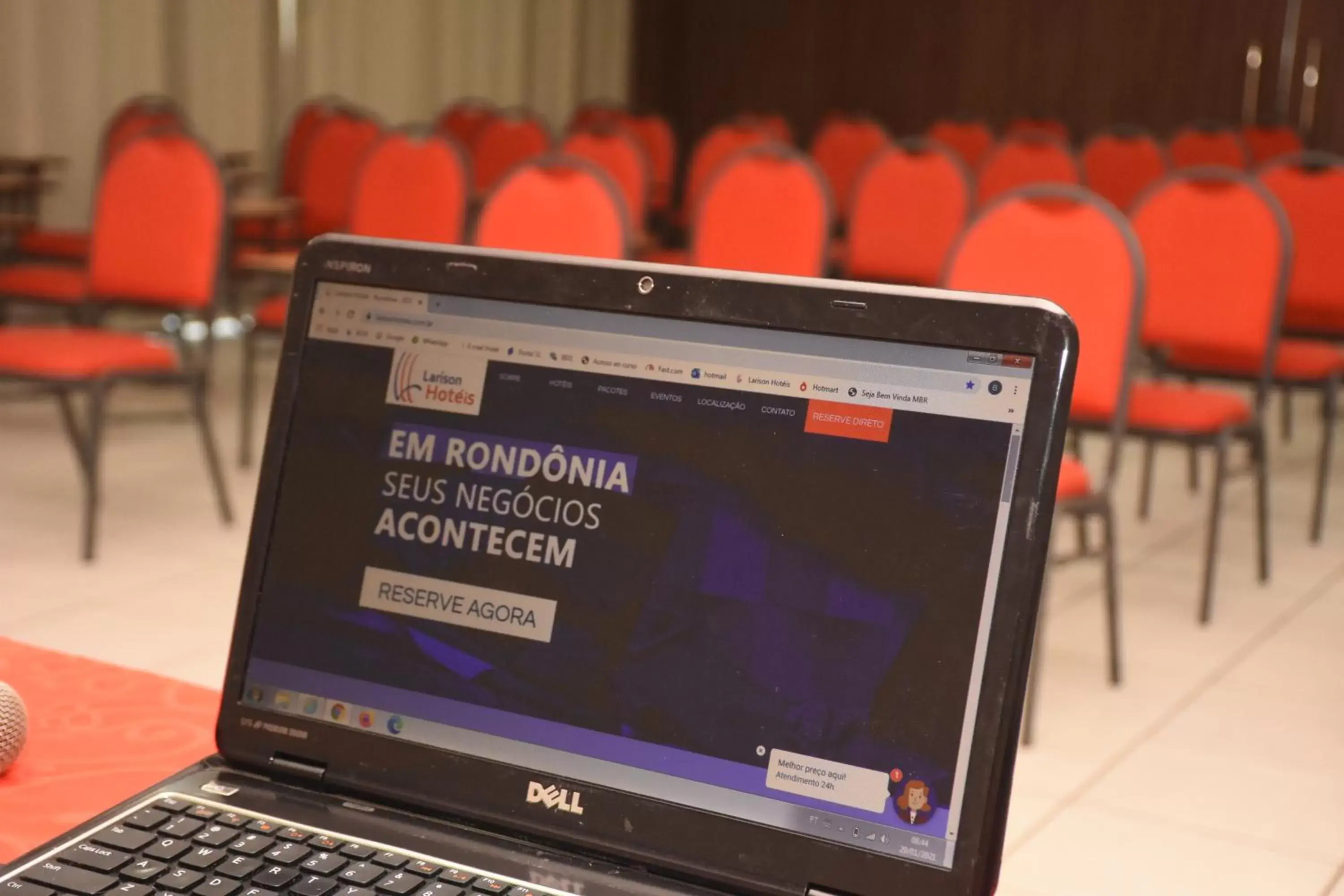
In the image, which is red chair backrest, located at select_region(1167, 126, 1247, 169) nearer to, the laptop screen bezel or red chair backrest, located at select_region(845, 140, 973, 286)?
red chair backrest, located at select_region(845, 140, 973, 286)

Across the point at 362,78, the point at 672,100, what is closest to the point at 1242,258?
the point at 362,78

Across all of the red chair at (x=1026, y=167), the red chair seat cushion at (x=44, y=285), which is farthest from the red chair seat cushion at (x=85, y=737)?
the red chair at (x=1026, y=167)

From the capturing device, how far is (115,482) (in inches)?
171

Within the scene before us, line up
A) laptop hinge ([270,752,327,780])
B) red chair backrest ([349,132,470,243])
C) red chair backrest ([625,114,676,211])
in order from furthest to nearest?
red chair backrest ([625,114,676,211]), red chair backrest ([349,132,470,243]), laptop hinge ([270,752,327,780])

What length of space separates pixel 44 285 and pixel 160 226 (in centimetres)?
96

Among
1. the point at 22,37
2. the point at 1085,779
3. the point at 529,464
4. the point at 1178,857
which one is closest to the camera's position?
the point at 529,464

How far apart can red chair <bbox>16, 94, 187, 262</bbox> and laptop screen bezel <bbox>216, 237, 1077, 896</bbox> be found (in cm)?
382

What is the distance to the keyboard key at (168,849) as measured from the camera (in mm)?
807

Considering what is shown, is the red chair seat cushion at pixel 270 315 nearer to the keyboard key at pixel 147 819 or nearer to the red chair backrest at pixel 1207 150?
the keyboard key at pixel 147 819

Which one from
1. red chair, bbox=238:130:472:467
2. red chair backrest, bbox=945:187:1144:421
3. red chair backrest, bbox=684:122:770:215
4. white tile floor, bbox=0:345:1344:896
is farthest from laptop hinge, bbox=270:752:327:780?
red chair backrest, bbox=684:122:770:215

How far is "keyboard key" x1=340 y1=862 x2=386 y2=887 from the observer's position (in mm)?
799

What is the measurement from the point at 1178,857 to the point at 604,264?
1812 millimetres

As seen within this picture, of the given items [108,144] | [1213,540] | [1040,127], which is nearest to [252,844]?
[1213,540]

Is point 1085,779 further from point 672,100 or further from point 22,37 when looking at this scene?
point 672,100
